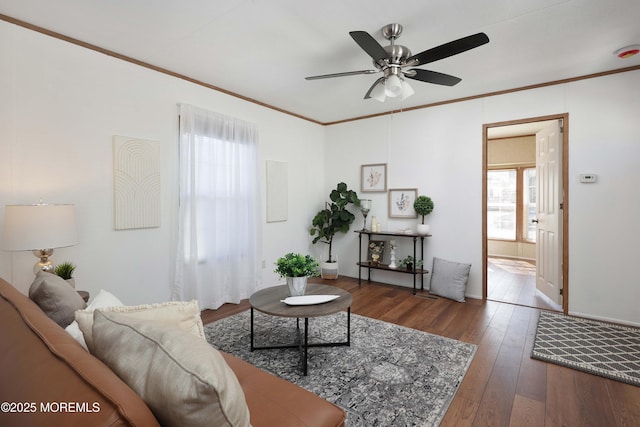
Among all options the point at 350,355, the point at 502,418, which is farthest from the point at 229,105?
the point at 502,418

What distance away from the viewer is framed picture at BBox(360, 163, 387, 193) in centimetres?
475

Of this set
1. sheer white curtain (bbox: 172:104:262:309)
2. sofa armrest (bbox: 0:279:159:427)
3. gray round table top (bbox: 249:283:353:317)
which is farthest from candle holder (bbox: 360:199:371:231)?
sofa armrest (bbox: 0:279:159:427)

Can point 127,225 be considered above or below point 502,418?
above

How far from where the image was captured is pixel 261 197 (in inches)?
169

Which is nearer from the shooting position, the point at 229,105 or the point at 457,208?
the point at 229,105

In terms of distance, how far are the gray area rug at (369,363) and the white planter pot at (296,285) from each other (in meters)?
0.50

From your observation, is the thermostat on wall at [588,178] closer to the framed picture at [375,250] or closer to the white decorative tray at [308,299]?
the framed picture at [375,250]

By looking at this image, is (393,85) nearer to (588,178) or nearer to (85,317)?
(85,317)

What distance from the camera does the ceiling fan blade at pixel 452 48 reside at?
1955 millimetres

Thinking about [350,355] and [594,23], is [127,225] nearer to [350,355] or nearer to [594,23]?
[350,355]

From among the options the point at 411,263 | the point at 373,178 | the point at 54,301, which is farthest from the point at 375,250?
the point at 54,301

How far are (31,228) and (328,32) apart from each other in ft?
8.48

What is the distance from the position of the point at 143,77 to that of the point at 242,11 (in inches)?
57.1

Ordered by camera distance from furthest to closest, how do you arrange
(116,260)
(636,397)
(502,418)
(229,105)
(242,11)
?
(229,105) → (116,260) → (242,11) → (636,397) → (502,418)
